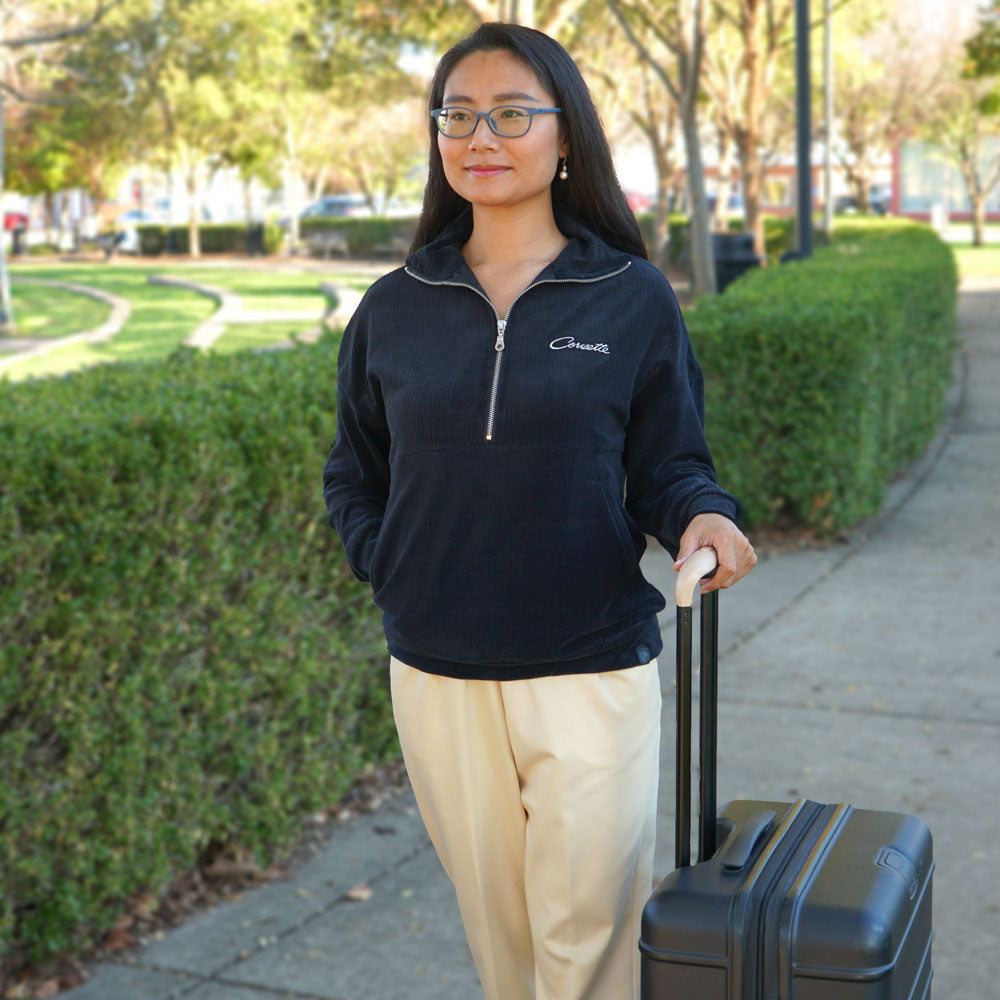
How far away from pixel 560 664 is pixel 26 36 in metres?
25.5

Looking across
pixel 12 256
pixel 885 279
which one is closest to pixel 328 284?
pixel 885 279

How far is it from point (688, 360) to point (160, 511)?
5.53 feet

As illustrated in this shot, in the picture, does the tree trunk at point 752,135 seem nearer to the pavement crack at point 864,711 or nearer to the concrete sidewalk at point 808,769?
the concrete sidewalk at point 808,769

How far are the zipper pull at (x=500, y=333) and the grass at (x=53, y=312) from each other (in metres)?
20.5

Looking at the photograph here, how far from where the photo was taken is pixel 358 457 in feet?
8.06

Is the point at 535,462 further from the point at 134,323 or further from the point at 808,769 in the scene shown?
the point at 134,323

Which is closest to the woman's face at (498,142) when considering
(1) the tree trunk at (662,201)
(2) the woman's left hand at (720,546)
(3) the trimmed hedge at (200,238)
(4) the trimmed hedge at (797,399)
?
(2) the woman's left hand at (720,546)

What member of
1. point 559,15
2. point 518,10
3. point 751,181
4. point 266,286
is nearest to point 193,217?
point 266,286

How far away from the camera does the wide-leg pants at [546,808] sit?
2.19 m

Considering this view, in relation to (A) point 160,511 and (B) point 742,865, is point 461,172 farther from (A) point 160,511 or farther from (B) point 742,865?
(A) point 160,511

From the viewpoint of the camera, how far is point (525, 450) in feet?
7.00

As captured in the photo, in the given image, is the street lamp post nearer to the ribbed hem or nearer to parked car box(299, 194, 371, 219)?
the ribbed hem

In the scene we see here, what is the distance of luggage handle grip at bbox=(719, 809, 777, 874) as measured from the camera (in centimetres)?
199

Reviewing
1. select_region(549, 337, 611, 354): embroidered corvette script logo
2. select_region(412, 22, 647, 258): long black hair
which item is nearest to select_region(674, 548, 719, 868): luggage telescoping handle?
select_region(549, 337, 611, 354): embroidered corvette script logo
